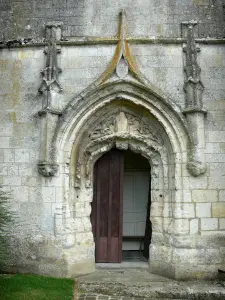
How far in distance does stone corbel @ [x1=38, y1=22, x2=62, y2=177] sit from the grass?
1.60 m

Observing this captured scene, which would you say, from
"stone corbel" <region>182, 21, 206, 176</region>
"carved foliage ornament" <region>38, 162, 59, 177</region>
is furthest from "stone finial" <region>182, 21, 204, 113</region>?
"carved foliage ornament" <region>38, 162, 59, 177</region>

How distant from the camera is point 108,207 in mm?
6738

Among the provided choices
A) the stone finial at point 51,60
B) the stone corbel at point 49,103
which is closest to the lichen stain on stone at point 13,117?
the stone corbel at point 49,103

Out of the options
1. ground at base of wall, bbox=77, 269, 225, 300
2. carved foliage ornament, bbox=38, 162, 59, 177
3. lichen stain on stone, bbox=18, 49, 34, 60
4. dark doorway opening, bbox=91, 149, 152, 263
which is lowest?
ground at base of wall, bbox=77, 269, 225, 300

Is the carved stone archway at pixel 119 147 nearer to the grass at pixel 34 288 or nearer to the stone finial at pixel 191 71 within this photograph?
the stone finial at pixel 191 71

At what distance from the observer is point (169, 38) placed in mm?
6223

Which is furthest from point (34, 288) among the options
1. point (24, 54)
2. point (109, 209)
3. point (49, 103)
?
point (24, 54)

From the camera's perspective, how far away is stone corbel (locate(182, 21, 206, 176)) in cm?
586

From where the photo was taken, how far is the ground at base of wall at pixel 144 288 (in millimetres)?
5102

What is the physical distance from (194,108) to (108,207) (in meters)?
2.35

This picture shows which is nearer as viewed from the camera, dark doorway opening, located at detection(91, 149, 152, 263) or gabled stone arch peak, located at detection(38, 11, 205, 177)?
gabled stone arch peak, located at detection(38, 11, 205, 177)

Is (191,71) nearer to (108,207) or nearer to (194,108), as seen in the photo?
(194,108)

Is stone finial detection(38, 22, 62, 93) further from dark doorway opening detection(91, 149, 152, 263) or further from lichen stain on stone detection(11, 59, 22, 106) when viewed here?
dark doorway opening detection(91, 149, 152, 263)

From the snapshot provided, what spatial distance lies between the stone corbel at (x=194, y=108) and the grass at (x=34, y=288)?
8.55 feet
